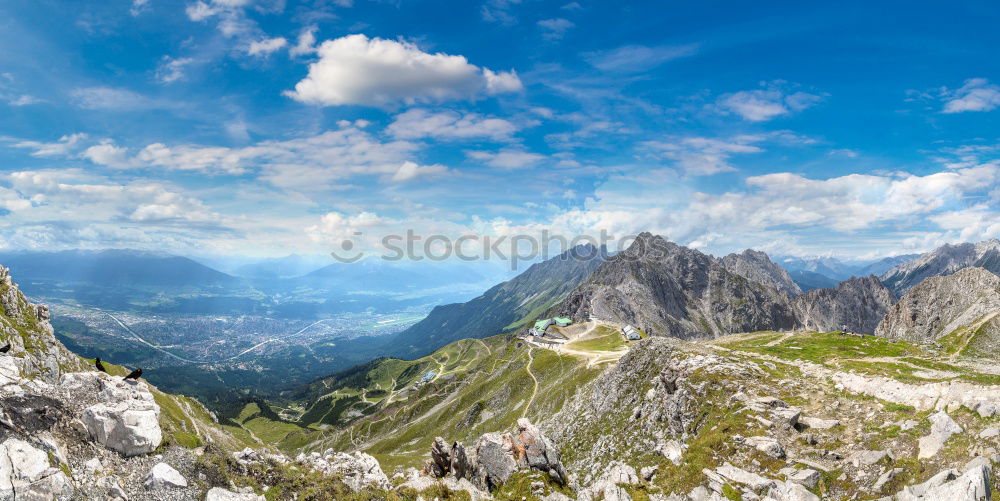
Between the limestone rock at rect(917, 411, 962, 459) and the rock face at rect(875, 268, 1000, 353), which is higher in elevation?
the limestone rock at rect(917, 411, 962, 459)

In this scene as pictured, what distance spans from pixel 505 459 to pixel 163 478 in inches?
763

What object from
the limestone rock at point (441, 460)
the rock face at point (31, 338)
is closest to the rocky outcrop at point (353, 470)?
the limestone rock at point (441, 460)

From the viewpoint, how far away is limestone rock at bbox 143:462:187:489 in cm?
1888

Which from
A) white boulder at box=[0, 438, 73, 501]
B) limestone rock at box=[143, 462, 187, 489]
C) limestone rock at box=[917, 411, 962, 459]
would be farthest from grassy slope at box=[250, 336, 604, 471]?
white boulder at box=[0, 438, 73, 501]

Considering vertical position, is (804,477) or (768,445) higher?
(768,445)

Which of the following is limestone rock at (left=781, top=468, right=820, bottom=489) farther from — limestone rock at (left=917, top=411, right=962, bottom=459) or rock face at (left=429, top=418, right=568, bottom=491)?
rock face at (left=429, top=418, right=568, bottom=491)

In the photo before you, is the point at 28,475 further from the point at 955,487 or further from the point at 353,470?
the point at 955,487

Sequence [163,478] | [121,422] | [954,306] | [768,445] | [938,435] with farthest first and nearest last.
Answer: [954,306], [768,445], [938,435], [121,422], [163,478]

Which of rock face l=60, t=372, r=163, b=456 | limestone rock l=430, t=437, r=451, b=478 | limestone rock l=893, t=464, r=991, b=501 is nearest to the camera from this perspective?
limestone rock l=893, t=464, r=991, b=501

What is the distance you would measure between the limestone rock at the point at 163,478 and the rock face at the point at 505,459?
16926 millimetres

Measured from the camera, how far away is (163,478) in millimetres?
19062

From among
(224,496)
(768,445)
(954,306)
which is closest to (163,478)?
(224,496)

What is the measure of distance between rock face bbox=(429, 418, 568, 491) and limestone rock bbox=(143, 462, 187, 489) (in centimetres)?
1693

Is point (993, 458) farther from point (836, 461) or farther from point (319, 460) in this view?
point (319, 460)
